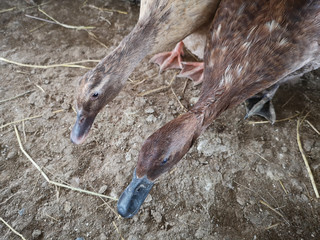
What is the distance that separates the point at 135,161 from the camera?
268cm

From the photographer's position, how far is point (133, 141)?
2.81 m

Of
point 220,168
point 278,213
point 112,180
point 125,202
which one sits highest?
point 125,202

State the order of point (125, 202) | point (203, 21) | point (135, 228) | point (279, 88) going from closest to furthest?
point (125, 202) → point (135, 228) → point (203, 21) → point (279, 88)

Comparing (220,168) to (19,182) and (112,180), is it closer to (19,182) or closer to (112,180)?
(112,180)

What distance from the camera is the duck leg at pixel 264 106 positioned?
10.0ft

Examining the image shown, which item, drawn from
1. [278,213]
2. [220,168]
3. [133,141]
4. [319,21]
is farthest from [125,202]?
[319,21]

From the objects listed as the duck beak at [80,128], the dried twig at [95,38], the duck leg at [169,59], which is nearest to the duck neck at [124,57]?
the duck beak at [80,128]

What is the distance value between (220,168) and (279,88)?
1485 mm

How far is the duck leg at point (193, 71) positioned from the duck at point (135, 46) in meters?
0.55

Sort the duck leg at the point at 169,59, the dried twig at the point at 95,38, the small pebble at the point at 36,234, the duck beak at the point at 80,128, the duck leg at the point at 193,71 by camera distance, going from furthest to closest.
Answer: the dried twig at the point at 95,38
the duck leg at the point at 169,59
the duck leg at the point at 193,71
the duck beak at the point at 80,128
the small pebble at the point at 36,234

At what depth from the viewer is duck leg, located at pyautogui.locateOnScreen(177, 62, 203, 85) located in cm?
335

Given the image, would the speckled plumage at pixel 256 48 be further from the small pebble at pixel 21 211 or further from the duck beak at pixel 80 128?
the small pebble at pixel 21 211

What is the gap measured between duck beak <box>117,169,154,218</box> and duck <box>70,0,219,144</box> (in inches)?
29.2

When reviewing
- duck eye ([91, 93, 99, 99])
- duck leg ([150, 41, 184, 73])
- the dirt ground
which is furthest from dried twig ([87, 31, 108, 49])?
duck eye ([91, 93, 99, 99])
